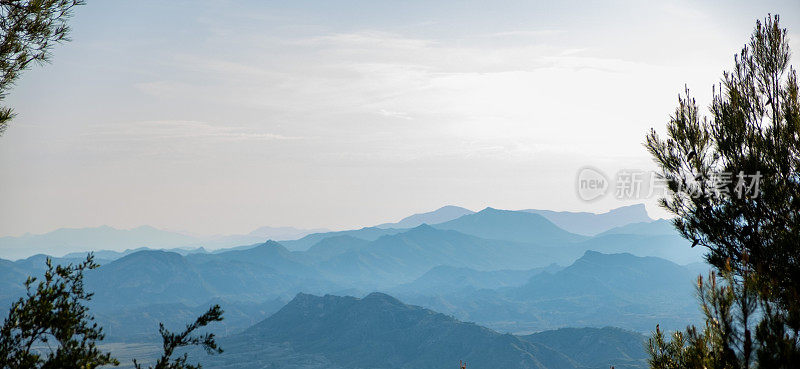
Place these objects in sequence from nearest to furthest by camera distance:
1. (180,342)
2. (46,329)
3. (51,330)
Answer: (46,329) < (51,330) < (180,342)

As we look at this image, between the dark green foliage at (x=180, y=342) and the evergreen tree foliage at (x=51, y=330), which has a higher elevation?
the evergreen tree foliage at (x=51, y=330)

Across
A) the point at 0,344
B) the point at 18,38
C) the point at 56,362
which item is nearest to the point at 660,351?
the point at 56,362

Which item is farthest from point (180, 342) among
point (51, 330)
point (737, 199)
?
point (737, 199)

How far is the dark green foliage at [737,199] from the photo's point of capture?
10.0 metres

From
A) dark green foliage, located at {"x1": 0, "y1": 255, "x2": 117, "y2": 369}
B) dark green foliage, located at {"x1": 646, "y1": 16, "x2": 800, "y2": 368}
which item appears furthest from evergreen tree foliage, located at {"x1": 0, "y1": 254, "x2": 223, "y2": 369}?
dark green foliage, located at {"x1": 646, "y1": 16, "x2": 800, "y2": 368}

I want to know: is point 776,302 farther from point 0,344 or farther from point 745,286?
point 0,344

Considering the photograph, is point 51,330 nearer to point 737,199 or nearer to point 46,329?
point 46,329

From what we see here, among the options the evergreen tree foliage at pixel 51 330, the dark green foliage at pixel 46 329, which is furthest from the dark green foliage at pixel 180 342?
the dark green foliage at pixel 46 329

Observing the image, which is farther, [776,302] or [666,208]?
[666,208]

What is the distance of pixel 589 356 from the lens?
198m

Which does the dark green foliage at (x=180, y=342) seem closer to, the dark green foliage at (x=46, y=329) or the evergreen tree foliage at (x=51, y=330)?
the evergreen tree foliage at (x=51, y=330)

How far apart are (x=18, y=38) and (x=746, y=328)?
14610mm

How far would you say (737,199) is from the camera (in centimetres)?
1338

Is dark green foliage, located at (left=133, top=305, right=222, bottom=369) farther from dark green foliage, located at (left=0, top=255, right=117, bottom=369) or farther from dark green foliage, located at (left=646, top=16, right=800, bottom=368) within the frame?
dark green foliage, located at (left=646, top=16, right=800, bottom=368)
